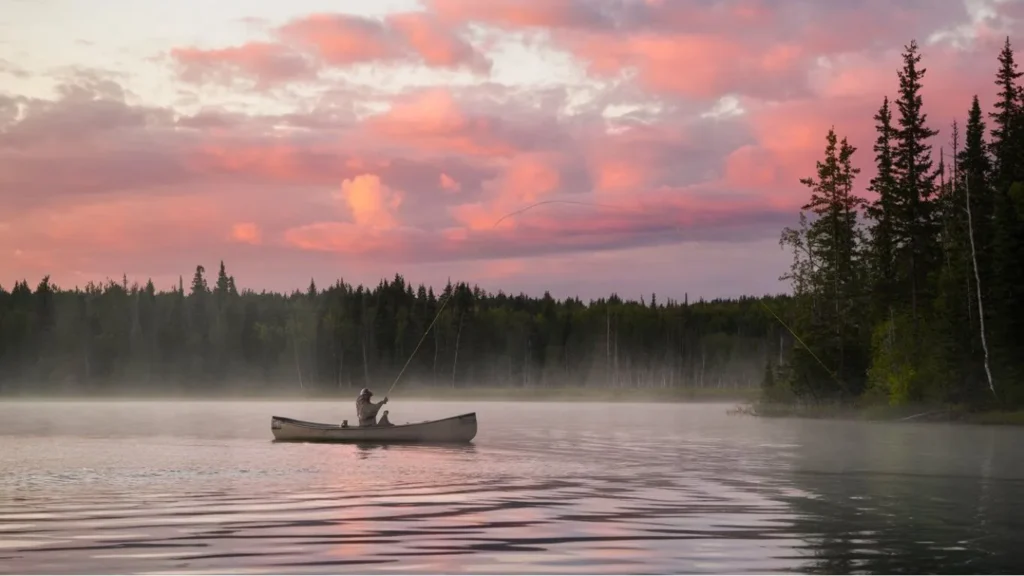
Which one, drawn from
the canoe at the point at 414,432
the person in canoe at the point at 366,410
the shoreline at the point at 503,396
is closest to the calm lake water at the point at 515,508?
the canoe at the point at 414,432

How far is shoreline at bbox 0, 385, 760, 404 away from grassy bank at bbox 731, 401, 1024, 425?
55.2 meters

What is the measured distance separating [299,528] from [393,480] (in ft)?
38.6

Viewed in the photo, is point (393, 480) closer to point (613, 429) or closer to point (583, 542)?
point (583, 542)

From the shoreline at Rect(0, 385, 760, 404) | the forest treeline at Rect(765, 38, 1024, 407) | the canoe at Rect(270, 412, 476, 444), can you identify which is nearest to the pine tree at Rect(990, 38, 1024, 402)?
the forest treeline at Rect(765, 38, 1024, 407)

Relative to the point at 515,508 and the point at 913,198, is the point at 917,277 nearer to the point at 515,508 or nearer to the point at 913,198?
the point at 913,198

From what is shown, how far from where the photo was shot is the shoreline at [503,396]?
159500 mm

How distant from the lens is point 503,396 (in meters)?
167

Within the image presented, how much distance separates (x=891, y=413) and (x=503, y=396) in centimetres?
9270

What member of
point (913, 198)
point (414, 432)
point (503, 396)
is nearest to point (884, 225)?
point (913, 198)

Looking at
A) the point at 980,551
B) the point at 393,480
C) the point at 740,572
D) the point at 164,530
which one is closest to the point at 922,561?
the point at 980,551

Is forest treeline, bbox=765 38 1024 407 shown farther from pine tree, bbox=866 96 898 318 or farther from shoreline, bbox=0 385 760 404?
shoreline, bbox=0 385 760 404

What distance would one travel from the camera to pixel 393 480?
34.4 m

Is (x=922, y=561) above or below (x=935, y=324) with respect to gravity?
below

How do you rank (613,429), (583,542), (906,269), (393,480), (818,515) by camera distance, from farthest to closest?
(906,269) → (613,429) → (393,480) → (818,515) → (583,542)
